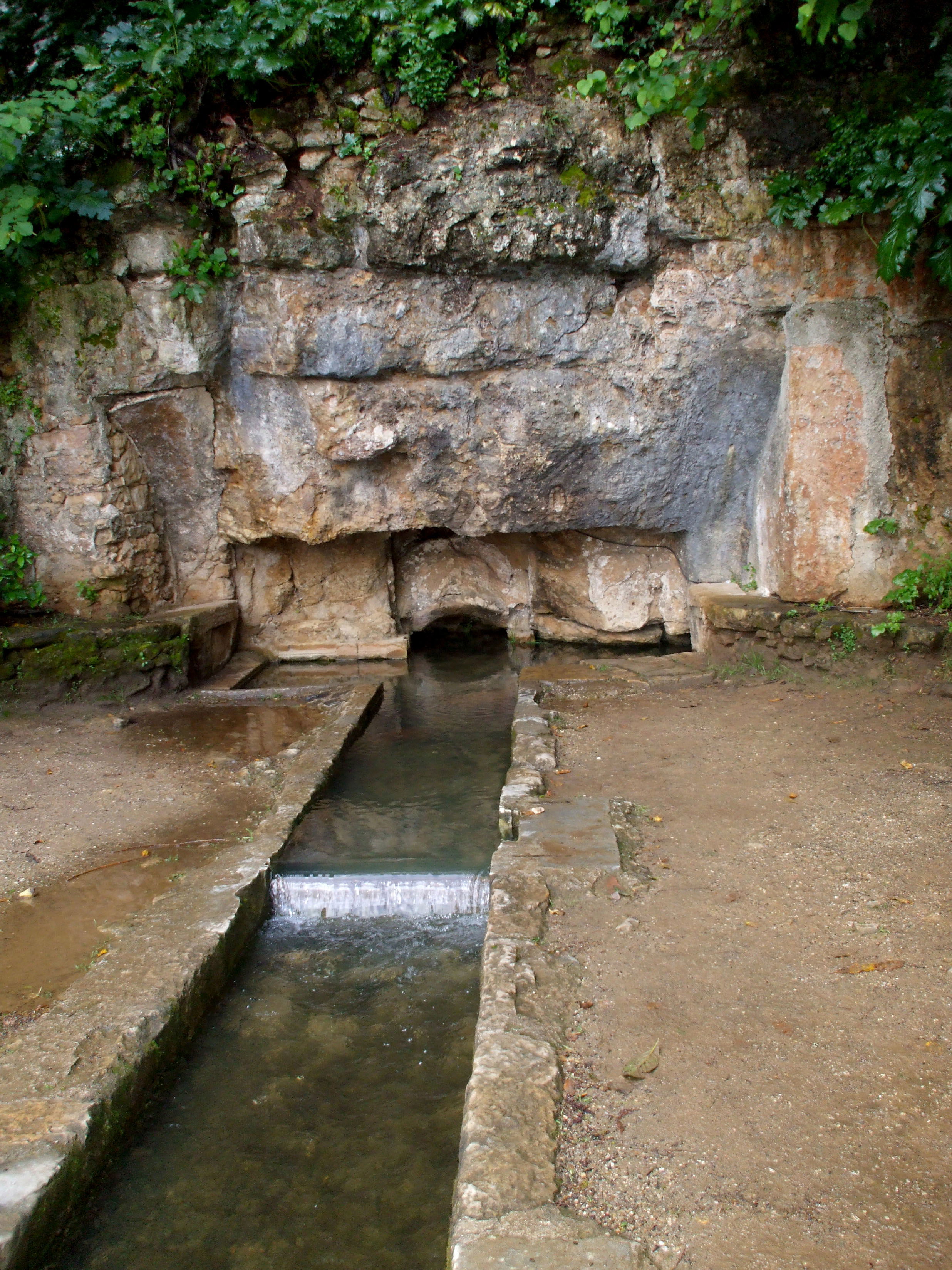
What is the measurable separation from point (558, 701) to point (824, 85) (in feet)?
15.4

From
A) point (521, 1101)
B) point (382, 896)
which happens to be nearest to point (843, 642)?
point (382, 896)

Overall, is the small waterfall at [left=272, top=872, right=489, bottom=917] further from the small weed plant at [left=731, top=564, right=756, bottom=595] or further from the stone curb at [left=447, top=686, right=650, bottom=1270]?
the small weed plant at [left=731, top=564, right=756, bottom=595]

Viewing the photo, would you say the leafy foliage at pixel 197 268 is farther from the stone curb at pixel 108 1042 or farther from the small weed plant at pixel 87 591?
the stone curb at pixel 108 1042

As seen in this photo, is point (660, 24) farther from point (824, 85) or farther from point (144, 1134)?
point (144, 1134)

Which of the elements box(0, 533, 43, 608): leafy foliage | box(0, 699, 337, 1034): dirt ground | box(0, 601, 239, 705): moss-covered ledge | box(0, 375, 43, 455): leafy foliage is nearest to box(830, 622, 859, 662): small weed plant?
box(0, 699, 337, 1034): dirt ground

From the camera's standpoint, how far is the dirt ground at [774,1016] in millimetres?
2051

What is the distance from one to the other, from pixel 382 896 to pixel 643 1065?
1983 mm

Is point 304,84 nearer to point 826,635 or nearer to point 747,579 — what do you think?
point 747,579

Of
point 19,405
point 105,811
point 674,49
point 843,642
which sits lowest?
point 105,811

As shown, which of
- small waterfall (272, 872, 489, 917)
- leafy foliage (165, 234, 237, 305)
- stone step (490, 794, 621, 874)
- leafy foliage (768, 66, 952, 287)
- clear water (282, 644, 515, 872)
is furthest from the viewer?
leafy foliage (165, 234, 237, 305)

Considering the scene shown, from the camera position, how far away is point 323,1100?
315 centimetres

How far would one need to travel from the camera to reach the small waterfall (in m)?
4.29

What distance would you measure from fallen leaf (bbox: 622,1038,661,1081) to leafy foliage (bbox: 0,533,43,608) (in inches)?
254

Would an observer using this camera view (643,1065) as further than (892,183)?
No
